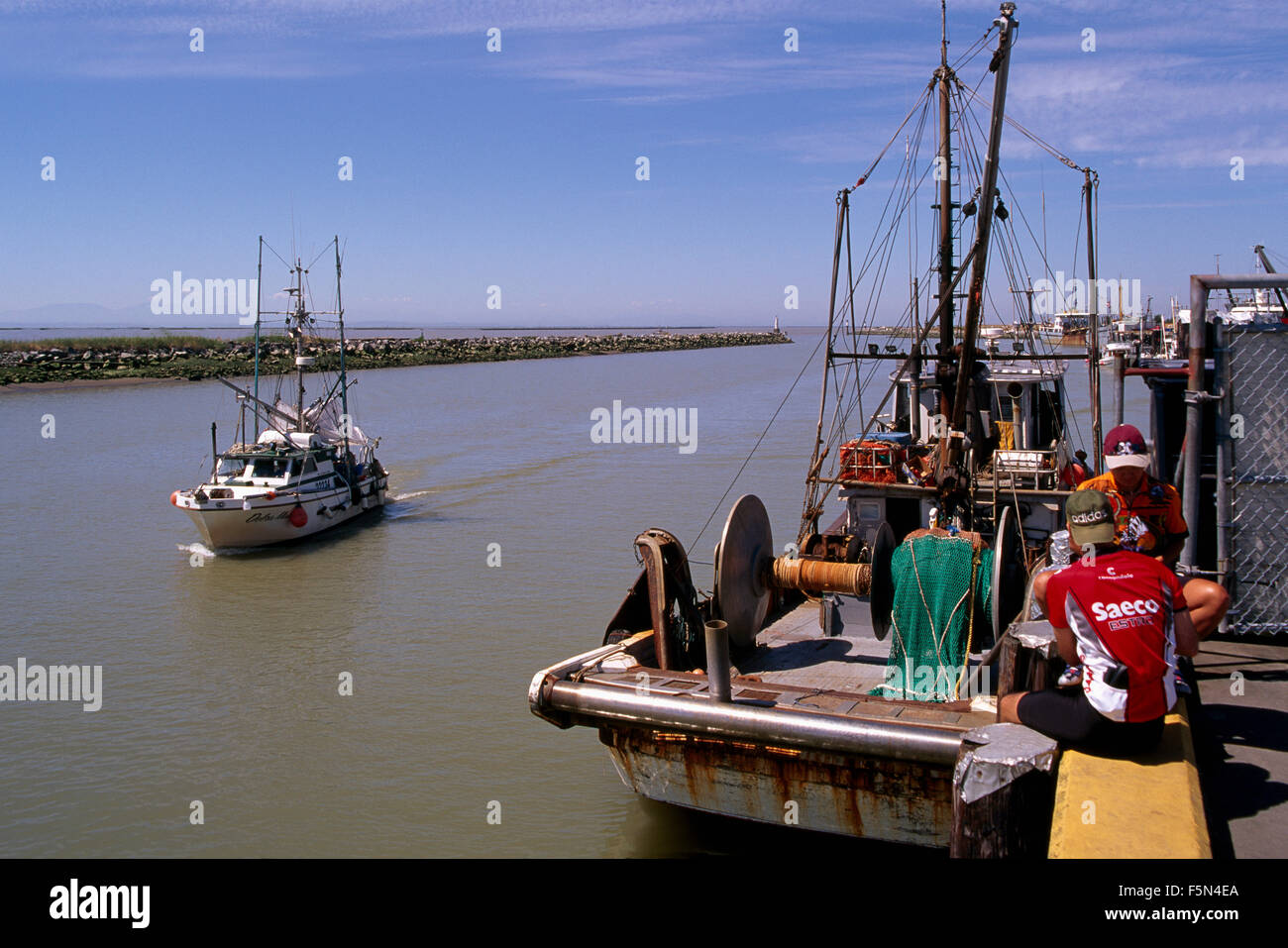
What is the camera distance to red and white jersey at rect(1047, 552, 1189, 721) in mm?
4852

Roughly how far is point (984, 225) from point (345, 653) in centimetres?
1146

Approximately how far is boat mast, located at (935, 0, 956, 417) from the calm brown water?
6858 mm

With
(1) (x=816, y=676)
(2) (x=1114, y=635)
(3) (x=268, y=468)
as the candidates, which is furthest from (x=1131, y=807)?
(3) (x=268, y=468)

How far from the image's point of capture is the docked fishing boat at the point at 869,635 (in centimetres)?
778

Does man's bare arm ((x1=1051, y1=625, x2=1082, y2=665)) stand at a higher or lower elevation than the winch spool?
higher

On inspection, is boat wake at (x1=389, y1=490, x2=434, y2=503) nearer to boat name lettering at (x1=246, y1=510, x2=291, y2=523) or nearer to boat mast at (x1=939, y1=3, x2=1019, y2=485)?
boat name lettering at (x1=246, y1=510, x2=291, y2=523)

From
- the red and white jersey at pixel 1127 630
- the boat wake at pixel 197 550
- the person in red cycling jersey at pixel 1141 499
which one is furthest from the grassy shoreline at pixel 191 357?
the red and white jersey at pixel 1127 630

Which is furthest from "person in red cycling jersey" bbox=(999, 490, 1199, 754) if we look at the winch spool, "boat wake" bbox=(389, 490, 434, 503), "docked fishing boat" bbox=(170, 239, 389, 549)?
"boat wake" bbox=(389, 490, 434, 503)

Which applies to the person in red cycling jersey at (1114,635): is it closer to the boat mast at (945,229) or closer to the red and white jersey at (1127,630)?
the red and white jersey at (1127,630)

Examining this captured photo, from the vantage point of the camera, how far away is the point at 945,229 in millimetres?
15148

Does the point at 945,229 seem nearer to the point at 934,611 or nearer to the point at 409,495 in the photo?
the point at 934,611
